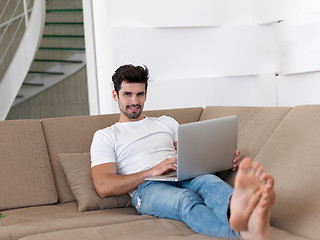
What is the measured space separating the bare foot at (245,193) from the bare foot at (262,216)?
2 centimetres

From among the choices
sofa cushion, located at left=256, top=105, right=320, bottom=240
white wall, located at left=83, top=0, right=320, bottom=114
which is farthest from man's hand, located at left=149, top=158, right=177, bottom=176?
white wall, located at left=83, top=0, right=320, bottom=114

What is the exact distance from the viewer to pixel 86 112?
4.56m

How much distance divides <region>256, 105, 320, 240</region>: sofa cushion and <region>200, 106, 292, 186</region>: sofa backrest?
0.27 ft

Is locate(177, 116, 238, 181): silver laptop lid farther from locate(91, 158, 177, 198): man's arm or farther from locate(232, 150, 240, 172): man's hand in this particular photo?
locate(91, 158, 177, 198): man's arm

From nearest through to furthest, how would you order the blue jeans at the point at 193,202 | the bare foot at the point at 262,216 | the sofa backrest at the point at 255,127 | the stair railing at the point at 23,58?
the bare foot at the point at 262,216 → the blue jeans at the point at 193,202 → the sofa backrest at the point at 255,127 → the stair railing at the point at 23,58

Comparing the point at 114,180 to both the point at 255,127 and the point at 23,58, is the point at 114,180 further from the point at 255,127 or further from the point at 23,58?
the point at 23,58

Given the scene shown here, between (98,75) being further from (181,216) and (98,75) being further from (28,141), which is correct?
(181,216)

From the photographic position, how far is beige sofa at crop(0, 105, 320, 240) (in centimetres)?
181

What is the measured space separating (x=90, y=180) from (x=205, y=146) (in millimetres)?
669

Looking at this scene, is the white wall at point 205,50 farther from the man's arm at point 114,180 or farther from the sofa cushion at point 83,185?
the man's arm at point 114,180

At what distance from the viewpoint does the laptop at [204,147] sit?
1.91 metres

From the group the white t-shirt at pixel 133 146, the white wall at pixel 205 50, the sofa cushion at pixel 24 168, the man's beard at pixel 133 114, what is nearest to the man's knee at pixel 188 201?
the white t-shirt at pixel 133 146

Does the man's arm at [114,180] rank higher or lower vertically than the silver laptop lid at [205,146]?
lower

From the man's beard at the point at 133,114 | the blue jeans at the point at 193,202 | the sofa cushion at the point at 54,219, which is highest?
the man's beard at the point at 133,114
